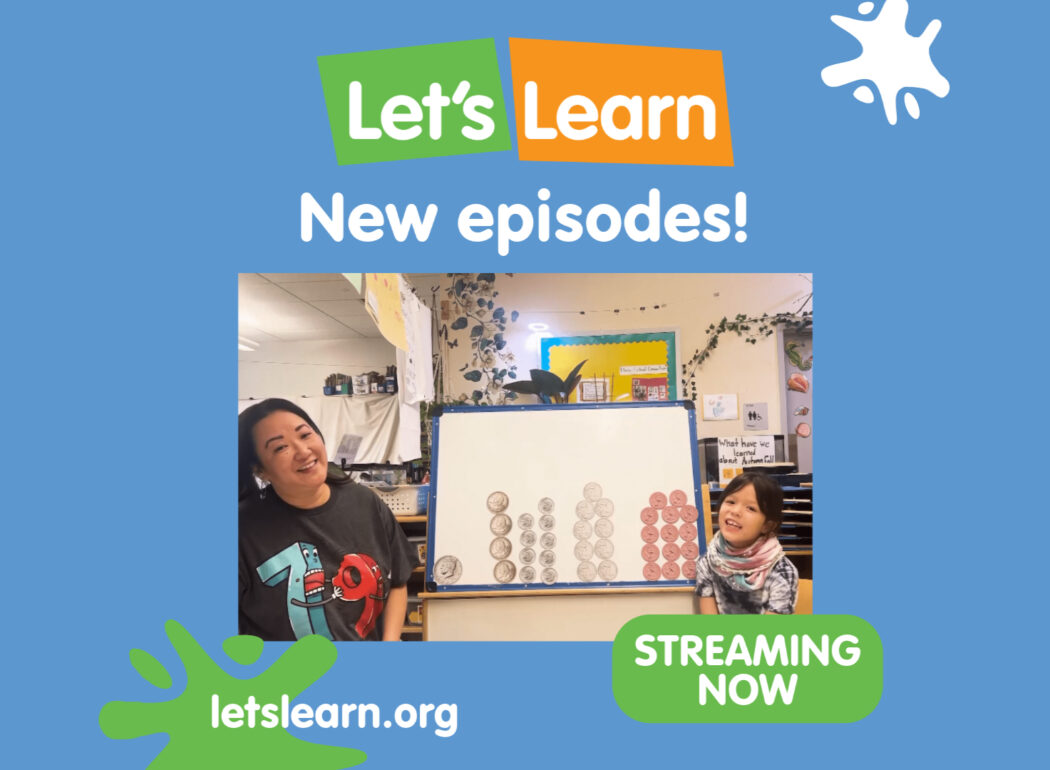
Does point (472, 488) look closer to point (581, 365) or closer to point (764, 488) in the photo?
point (581, 365)

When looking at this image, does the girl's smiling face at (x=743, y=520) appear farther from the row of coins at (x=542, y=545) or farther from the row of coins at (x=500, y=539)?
the row of coins at (x=500, y=539)

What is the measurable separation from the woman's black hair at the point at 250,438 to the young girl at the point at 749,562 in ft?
5.17

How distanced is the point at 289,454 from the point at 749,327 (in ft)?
5.53

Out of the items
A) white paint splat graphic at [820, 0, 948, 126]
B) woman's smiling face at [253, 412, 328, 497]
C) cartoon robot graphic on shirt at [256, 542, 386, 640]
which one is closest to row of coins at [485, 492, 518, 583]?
cartoon robot graphic on shirt at [256, 542, 386, 640]

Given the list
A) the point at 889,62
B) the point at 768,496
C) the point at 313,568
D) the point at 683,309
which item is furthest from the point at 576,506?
the point at 889,62

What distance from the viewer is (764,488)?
8.79 ft

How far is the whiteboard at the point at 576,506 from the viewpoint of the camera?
8.96ft

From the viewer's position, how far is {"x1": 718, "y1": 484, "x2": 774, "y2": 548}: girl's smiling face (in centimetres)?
269

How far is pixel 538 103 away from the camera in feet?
8.13

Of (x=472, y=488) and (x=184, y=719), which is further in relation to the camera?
(x=472, y=488)

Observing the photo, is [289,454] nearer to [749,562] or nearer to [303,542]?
[303,542]

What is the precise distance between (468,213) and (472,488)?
3.18ft

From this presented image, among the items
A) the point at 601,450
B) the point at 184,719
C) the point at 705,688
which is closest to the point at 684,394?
the point at 601,450

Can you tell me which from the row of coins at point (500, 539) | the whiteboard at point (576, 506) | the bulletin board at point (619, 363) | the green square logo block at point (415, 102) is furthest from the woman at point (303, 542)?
the green square logo block at point (415, 102)
